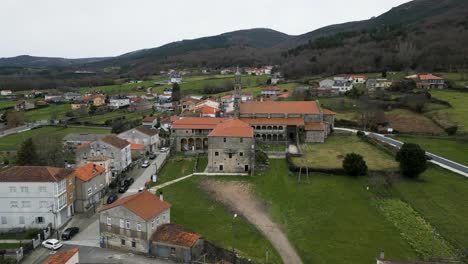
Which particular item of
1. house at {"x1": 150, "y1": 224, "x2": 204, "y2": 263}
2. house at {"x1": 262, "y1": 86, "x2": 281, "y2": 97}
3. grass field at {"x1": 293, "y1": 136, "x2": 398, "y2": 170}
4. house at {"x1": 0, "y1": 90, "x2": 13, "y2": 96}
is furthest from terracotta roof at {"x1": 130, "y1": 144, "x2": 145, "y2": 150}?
house at {"x1": 0, "y1": 90, "x2": 13, "y2": 96}

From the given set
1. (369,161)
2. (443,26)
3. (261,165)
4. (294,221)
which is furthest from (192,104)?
(443,26)

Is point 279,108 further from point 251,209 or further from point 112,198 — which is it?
point 112,198

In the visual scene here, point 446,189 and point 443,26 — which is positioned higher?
point 443,26

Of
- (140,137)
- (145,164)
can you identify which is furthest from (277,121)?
(145,164)

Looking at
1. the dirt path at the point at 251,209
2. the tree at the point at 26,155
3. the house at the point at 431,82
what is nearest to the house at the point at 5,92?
the tree at the point at 26,155

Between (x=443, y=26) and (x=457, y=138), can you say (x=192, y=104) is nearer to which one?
(x=457, y=138)
